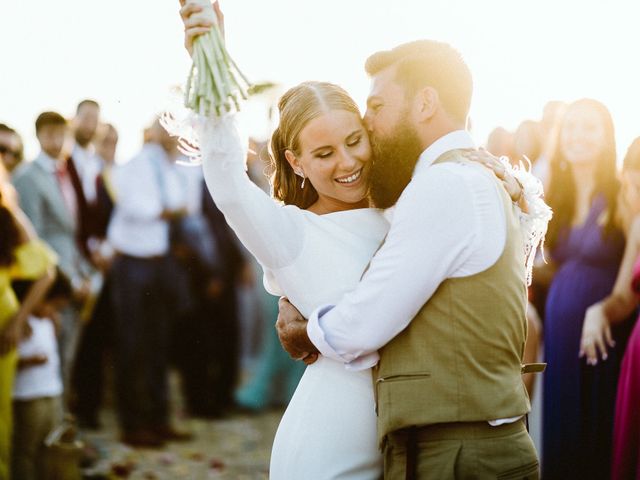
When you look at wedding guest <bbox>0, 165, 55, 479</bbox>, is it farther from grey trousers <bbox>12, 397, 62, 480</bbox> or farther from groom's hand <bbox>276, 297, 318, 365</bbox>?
groom's hand <bbox>276, 297, 318, 365</bbox>

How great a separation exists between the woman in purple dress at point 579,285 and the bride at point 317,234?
7.92ft

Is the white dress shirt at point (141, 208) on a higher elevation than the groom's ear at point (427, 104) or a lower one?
lower

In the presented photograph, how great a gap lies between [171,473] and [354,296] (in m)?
4.61

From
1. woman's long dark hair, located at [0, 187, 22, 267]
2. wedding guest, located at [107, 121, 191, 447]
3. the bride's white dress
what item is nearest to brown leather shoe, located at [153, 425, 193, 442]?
wedding guest, located at [107, 121, 191, 447]

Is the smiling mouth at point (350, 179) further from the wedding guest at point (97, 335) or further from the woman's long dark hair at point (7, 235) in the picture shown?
the wedding guest at point (97, 335)

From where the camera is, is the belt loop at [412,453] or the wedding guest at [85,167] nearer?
the belt loop at [412,453]

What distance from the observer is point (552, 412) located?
209 inches

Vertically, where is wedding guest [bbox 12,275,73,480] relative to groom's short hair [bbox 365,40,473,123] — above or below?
below

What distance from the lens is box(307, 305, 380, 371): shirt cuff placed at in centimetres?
266

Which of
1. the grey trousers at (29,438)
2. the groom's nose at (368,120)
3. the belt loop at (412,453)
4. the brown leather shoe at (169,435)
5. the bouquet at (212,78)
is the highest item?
the bouquet at (212,78)

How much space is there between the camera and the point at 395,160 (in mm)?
2918

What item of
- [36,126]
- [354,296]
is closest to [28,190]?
[36,126]

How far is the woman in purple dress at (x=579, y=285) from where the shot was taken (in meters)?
5.04

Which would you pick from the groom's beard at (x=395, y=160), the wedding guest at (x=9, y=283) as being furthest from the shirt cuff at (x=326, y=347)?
the wedding guest at (x=9, y=283)
